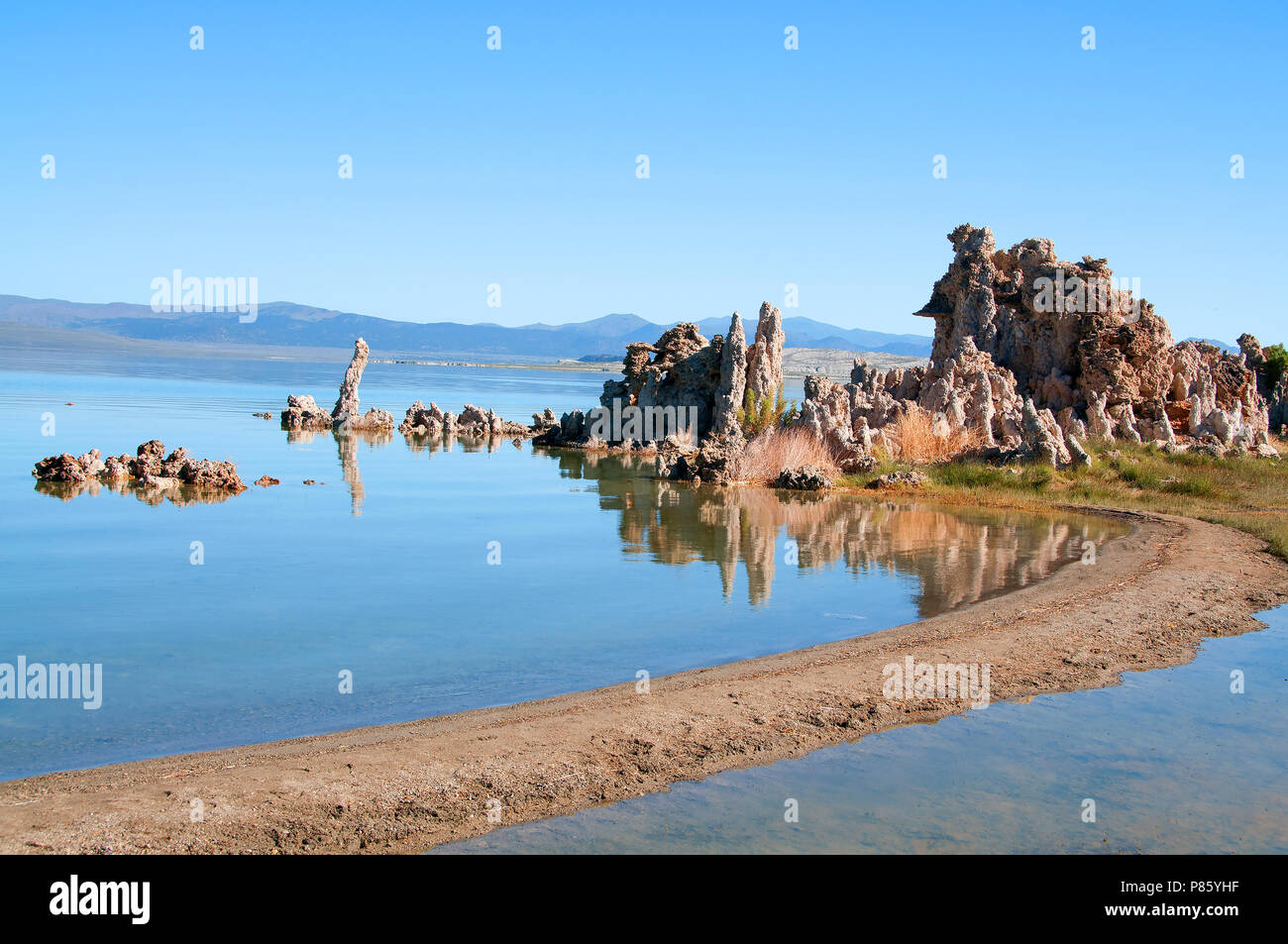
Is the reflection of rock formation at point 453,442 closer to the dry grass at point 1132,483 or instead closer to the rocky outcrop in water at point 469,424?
the rocky outcrop in water at point 469,424

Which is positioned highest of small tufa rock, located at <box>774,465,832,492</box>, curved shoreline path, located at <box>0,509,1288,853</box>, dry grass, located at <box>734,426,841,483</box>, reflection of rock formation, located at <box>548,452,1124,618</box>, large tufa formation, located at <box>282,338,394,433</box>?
large tufa formation, located at <box>282,338,394,433</box>

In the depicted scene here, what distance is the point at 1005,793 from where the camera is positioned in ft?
20.2

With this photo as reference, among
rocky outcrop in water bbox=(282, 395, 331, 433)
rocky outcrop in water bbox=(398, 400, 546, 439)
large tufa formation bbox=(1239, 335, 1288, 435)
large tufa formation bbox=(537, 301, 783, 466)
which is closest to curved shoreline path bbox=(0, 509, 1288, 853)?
large tufa formation bbox=(537, 301, 783, 466)

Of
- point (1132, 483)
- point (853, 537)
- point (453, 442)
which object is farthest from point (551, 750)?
point (453, 442)

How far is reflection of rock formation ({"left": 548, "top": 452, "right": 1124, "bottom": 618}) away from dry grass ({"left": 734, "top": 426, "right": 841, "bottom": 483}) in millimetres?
1370

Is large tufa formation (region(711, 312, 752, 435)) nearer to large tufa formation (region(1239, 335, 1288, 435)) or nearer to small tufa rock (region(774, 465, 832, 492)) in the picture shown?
small tufa rock (region(774, 465, 832, 492))

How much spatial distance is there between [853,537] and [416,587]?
722 cm

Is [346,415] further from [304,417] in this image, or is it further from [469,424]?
[469,424]

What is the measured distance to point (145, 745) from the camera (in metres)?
6.69

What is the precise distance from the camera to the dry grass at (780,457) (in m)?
23.3

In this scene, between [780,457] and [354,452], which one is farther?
[354,452]

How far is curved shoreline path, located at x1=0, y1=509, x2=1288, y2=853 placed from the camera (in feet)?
17.3
